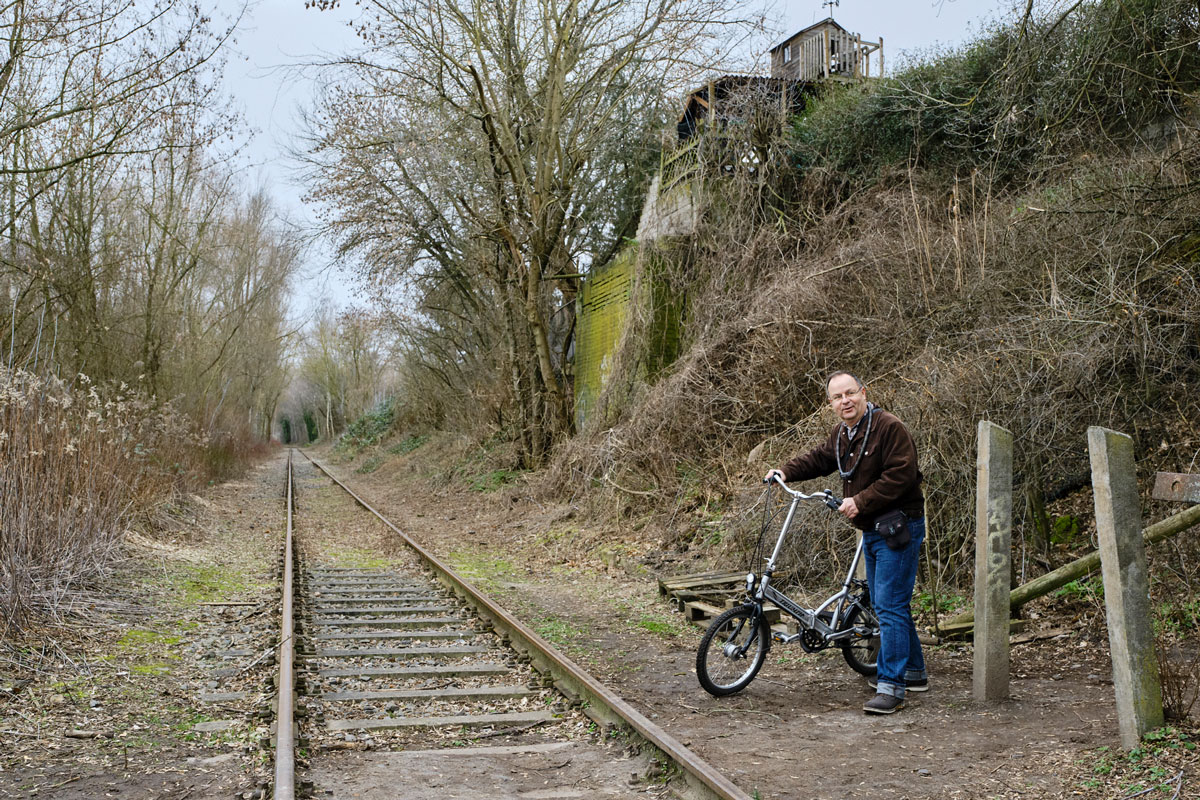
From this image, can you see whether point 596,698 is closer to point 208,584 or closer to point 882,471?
point 882,471

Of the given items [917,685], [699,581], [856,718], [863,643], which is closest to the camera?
[856,718]

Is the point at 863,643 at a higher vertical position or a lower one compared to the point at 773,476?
lower

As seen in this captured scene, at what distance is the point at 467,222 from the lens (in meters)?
21.1

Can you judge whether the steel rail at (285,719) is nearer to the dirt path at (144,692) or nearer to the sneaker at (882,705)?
the dirt path at (144,692)

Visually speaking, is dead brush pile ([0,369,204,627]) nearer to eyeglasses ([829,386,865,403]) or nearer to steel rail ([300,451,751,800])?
steel rail ([300,451,751,800])

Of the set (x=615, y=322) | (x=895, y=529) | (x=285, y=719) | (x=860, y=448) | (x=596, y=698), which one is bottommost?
(x=596, y=698)

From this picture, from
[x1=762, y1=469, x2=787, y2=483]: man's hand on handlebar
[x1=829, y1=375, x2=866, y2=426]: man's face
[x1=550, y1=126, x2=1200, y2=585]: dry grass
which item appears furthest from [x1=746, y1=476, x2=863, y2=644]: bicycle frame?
[x1=550, y1=126, x2=1200, y2=585]: dry grass

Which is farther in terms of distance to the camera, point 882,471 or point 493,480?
Result: point 493,480

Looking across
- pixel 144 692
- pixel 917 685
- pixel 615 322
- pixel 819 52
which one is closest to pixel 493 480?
pixel 615 322

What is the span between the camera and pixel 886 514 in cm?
571

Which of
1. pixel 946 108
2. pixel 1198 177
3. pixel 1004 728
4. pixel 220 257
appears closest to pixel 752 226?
pixel 946 108

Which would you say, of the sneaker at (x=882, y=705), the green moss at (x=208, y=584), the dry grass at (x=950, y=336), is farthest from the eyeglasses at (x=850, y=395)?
the green moss at (x=208, y=584)

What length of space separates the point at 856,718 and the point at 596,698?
1.56 metres

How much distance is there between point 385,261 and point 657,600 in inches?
615
